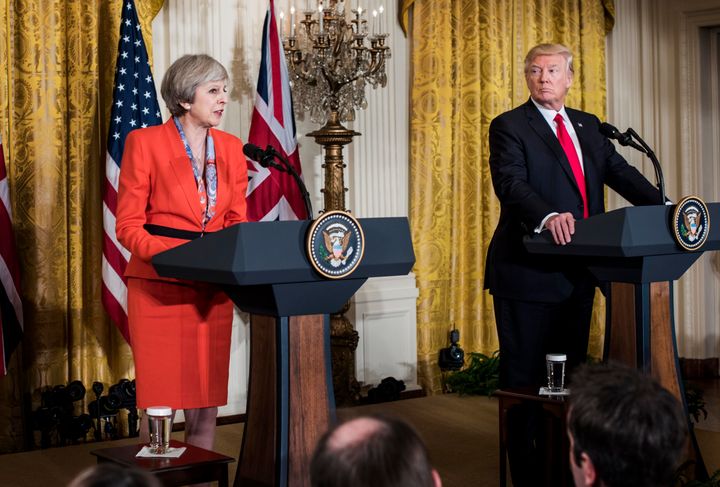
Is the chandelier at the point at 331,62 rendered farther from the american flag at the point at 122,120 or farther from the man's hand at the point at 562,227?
the man's hand at the point at 562,227

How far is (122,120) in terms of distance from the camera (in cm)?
552

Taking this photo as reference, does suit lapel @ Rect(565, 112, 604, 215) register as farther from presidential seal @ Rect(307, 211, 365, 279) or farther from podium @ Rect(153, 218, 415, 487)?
presidential seal @ Rect(307, 211, 365, 279)

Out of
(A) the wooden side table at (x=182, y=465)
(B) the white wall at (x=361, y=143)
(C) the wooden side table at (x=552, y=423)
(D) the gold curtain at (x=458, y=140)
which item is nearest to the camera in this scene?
(A) the wooden side table at (x=182, y=465)

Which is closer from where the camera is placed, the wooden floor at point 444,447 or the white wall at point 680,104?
the wooden floor at point 444,447

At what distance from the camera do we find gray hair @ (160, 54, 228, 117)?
355cm

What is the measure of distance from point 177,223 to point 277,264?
723 millimetres

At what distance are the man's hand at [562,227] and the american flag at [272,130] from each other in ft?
8.39

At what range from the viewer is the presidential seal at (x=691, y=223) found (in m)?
3.67

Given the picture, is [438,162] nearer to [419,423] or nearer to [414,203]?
[414,203]

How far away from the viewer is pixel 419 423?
19.8 ft

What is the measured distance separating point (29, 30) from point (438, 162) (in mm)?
3031

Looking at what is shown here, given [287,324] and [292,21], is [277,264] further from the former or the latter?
[292,21]

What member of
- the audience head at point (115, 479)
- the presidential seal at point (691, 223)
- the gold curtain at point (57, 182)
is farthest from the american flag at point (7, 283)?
the audience head at point (115, 479)

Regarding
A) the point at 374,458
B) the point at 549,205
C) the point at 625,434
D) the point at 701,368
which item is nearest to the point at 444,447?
the point at 549,205
